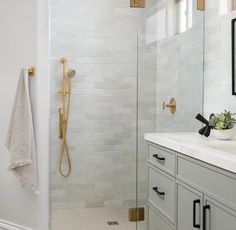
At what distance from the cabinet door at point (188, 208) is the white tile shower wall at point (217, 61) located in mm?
780

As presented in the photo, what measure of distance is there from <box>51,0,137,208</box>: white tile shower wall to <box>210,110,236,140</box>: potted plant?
0.76m

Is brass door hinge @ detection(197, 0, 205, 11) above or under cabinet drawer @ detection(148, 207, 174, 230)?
above

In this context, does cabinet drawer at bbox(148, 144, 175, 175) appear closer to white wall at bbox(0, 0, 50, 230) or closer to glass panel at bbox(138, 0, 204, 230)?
glass panel at bbox(138, 0, 204, 230)

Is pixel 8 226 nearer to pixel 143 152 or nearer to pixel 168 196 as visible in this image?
pixel 143 152

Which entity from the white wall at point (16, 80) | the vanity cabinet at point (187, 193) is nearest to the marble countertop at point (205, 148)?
the vanity cabinet at point (187, 193)

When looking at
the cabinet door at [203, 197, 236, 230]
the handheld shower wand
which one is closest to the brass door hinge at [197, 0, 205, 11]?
the handheld shower wand

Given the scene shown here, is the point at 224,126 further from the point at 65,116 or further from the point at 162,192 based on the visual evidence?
the point at 65,116

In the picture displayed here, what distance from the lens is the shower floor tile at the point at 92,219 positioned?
310 cm

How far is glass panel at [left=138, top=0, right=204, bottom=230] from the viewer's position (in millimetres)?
3029

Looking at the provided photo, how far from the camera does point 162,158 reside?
2.52 m

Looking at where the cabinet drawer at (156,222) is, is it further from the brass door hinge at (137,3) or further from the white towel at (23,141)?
the brass door hinge at (137,3)

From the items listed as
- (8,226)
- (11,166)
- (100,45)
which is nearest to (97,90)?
(100,45)

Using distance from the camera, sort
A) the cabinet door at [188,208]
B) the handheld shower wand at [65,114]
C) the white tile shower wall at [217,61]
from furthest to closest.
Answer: the handheld shower wand at [65,114] → the white tile shower wall at [217,61] → the cabinet door at [188,208]

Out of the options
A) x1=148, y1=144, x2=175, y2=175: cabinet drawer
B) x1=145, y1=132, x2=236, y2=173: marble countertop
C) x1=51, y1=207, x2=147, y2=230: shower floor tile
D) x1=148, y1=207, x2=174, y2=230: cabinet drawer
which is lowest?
x1=51, y1=207, x2=147, y2=230: shower floor tile
